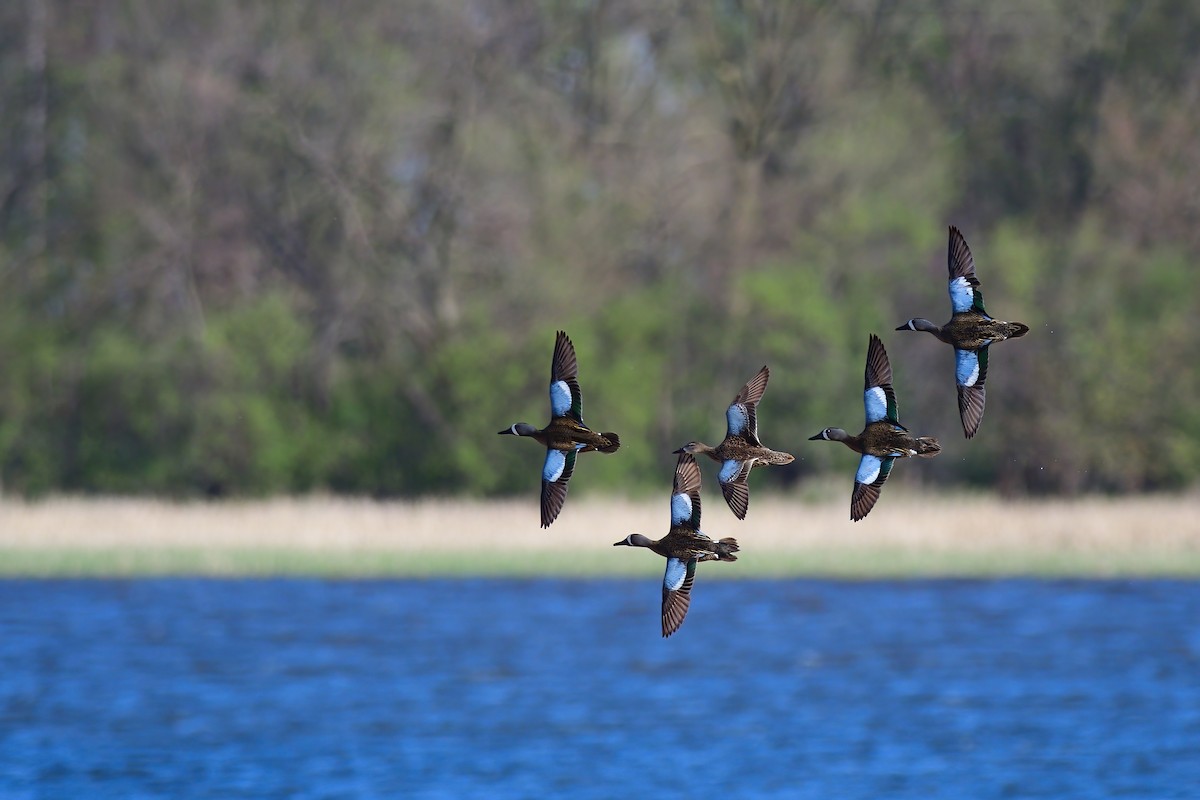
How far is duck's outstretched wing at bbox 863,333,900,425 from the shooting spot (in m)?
6.97

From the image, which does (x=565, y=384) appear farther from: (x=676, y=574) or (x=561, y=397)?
(x=676, y=574)

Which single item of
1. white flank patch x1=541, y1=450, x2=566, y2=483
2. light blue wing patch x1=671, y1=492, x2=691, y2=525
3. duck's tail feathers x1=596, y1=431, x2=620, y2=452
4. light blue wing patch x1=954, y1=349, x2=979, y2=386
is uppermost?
light blue wing patch x1=954, y1=349, x2=979, y2=386

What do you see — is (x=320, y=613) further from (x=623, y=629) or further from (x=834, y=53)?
(x=834, y=53)

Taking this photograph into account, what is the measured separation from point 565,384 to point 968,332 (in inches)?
51.9

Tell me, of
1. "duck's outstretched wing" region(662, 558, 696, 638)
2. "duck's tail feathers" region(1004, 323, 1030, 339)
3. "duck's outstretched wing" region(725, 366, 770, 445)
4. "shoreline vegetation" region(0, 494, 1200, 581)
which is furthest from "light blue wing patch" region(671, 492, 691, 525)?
"shoreline vegetation" region(0, 494, 1200, 581)

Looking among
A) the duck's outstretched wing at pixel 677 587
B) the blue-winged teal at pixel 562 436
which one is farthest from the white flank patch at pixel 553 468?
the duck's outstretched wing at pixel 677 587

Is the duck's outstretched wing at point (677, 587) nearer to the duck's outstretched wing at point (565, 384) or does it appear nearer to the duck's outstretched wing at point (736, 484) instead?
the duck's outstretched wing at point (736, 484)

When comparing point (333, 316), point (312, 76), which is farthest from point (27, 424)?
point (312, 76)

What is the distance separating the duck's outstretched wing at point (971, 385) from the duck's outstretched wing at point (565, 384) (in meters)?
1.21

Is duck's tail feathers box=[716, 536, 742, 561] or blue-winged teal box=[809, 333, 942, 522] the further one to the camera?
duck's tail feathers box=[716, 536, 742, 561]

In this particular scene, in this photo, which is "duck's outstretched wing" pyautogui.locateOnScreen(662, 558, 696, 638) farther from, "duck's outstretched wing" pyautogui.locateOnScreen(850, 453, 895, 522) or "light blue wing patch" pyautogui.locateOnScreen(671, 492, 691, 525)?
"duck's outstretched wing" pyautogui.locateOnScreen(850, 453, 895, 522)

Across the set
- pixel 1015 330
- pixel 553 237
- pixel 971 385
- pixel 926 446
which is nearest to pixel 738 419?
pixel 926 446

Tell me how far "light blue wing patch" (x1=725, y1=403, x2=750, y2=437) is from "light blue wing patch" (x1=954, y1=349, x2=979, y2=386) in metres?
0.70

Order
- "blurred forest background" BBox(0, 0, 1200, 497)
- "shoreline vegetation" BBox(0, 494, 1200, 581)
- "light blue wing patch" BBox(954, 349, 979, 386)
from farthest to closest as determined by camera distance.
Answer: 1. "blurred forest background" BBox(0, 0, 1200, 497)
2. "shoreline vegetation" BBox(0, 494, 1200, 581)
3. "light blue wing patch" BBox(954, 349, 979, 386)
